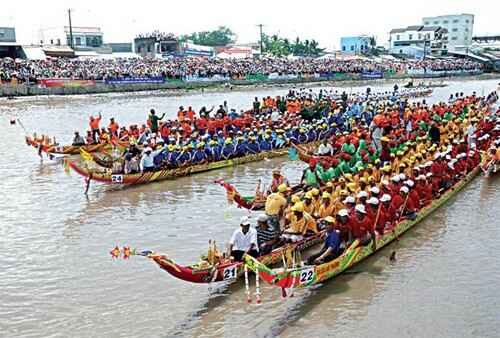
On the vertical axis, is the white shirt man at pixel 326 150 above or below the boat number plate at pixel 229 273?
above

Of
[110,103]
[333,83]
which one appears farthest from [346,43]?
[110,103]

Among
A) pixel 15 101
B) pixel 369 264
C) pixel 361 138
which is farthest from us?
pixel 15 101

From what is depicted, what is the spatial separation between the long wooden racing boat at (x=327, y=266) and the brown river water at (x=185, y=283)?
0.76 feet

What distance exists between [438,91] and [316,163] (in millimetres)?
36456

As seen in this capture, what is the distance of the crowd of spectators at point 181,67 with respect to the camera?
38.9 metres

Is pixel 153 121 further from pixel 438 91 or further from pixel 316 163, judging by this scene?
pixel 438 91

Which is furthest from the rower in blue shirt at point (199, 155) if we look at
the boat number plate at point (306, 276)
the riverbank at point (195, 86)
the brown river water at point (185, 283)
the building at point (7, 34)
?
the building at point (7, 34)

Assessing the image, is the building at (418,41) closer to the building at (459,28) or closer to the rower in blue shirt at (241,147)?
the building at (459,28)

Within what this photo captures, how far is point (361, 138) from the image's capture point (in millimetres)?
14172

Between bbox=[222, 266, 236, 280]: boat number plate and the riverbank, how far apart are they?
31724 millimetres

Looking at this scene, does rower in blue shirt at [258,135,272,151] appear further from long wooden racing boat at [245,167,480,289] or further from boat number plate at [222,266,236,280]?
boat number plate at [222,266,236,280]

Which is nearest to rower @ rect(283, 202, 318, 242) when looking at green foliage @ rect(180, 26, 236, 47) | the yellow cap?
the yellow cap

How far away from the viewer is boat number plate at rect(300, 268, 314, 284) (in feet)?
22.6

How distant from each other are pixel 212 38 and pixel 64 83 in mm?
71738
